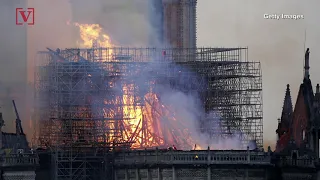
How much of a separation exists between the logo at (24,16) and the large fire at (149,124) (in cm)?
1255

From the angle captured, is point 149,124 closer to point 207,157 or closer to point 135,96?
point 135,96

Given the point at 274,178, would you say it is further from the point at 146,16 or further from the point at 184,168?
the point at 146,16

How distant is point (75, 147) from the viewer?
451 feet

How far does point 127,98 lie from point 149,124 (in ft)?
10.6

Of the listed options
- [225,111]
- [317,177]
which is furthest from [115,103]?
[317,177]

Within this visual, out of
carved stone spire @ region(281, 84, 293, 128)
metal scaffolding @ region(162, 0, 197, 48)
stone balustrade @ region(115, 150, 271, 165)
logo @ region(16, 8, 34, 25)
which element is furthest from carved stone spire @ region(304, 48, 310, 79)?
metal scaffolding @ region(162, 0, 197, 48)

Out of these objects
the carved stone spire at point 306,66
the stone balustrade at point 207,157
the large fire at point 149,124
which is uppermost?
the carved stone spire at point 306,66

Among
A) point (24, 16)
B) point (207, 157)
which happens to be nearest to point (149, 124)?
point (24, 16)

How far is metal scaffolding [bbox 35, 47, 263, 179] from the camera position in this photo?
140 metres

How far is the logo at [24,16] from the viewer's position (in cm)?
14850

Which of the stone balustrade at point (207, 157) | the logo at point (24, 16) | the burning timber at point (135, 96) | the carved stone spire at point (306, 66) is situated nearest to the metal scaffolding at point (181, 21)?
the burning timber at point (135, 96)

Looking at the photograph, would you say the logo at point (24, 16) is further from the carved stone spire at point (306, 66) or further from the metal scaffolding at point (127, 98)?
the carved stone spire at point (306, 66)

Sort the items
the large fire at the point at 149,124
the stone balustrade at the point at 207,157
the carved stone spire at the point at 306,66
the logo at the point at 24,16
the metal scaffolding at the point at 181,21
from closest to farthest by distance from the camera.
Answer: the stone balustrade at the point at 207,157 < the carved stone spire at the point at 306,66 < the large fire at the point at 149,124 < the logo at the point at 24,16 < the metal scaffolding at the point at 181,21

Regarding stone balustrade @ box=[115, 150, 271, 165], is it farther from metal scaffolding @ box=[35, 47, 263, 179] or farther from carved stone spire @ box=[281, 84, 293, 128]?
carved stone spire @ box=[281, 84, 293, 128]
